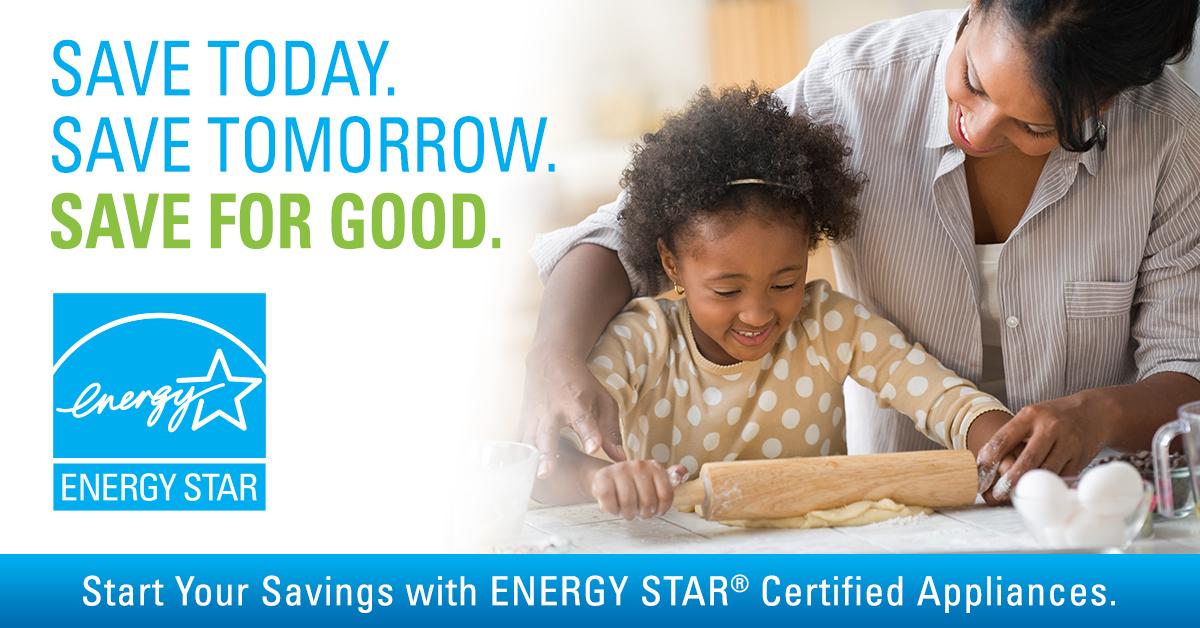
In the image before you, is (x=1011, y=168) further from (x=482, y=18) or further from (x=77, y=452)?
(x=482, y=18)

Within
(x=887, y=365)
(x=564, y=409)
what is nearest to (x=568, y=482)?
(x=564, y=409)

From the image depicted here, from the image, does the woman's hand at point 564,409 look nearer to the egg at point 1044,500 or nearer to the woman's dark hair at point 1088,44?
the egg at point 1044,500

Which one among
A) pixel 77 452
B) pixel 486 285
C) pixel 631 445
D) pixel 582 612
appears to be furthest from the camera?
pixel 486 285

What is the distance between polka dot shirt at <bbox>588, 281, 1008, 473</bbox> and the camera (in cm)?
109

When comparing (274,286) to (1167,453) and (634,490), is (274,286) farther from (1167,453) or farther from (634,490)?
(1167,453)

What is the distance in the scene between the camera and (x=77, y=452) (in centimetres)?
98

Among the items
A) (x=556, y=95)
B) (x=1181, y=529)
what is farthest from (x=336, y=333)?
(x=556, y=95)

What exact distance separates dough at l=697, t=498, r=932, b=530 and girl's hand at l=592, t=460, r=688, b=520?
0.18ft

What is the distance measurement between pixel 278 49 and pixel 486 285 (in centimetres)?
47

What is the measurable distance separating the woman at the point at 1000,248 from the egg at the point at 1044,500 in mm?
146

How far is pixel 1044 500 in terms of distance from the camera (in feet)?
2.72

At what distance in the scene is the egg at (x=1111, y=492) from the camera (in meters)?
0.82

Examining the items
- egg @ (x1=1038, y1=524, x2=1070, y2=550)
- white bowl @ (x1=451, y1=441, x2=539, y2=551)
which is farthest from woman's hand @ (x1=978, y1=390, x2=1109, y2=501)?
white bowl @ (x1=451, y1=441, x2=539, y2=551)

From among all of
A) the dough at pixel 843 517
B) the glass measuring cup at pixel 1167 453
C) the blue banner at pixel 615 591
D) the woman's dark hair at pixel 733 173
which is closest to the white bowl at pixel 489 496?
the blue banner at pixel 615 591
